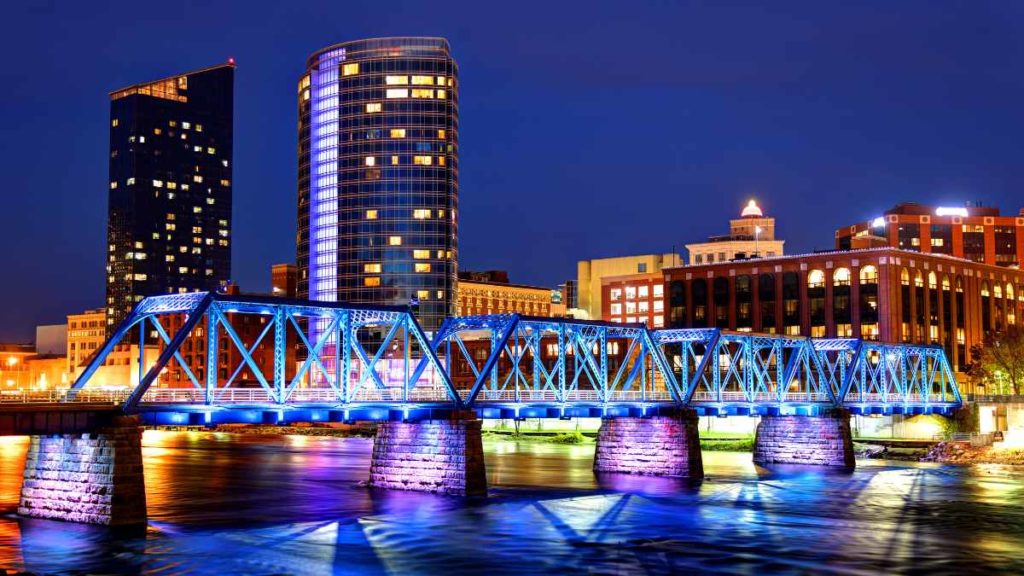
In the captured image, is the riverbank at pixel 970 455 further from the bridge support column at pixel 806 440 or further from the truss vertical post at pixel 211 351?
the truss vertical post at pixel 211 351

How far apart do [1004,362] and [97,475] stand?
117111 mm

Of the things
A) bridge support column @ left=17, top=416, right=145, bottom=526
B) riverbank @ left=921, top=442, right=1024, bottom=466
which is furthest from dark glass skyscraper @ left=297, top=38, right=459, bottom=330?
bridge support column @ left=17, top=416, right=145, bottom=526

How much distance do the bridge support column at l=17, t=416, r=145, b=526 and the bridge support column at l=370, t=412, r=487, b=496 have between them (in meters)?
20.9

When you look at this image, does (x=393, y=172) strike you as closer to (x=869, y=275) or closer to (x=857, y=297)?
(x=857, y=297)

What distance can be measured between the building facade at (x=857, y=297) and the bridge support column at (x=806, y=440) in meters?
54.6

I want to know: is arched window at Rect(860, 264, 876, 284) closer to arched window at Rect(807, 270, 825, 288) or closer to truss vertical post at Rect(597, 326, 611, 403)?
arched window at Rect(807, 270, 825, 288)

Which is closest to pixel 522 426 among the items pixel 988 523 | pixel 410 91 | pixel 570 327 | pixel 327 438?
pixel 327 438

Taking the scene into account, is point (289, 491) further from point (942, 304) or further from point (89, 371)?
point (942, 304)

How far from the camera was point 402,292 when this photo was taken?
628ft

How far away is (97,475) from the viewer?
5509 cm

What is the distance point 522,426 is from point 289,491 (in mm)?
81083

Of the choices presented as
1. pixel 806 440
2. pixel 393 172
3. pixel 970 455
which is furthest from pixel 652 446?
pixel 393 172

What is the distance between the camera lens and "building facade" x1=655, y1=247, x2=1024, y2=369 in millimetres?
157000

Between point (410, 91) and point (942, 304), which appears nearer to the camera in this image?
point (942, 304)
